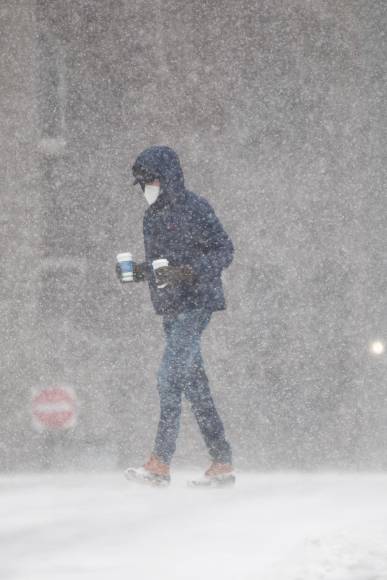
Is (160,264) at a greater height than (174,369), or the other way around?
(160,264)

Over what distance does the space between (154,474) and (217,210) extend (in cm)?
203

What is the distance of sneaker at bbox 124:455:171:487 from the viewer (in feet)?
18.5

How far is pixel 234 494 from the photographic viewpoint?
19.0ft

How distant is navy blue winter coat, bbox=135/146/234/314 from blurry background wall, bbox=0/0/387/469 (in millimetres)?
1285

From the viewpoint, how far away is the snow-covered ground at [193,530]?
158 inches

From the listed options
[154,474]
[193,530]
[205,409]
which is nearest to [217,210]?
[205,409]

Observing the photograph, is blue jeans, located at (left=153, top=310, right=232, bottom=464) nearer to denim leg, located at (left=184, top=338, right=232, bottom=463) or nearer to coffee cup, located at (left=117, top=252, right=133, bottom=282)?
denim leg, located at (left=184, top=338, right=232, bottom=463)

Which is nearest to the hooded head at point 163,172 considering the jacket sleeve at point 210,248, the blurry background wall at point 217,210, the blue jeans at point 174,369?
the jacket sleeve at point 210,248

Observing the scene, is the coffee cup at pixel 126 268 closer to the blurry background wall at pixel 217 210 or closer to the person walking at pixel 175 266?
the person walking at pixel 175 266

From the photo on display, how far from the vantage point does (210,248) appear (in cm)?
566

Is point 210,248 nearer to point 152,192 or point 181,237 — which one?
point 181,237

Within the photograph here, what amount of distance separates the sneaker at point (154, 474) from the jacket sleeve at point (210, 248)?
1046mm

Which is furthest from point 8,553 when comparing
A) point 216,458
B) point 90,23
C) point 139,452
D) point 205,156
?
point 90,23

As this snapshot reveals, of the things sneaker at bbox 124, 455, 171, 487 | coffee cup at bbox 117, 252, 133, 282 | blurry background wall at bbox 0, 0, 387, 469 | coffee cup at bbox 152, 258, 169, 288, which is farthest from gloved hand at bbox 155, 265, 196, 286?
blurry background wall at bbox 0, 0, 387, 469
